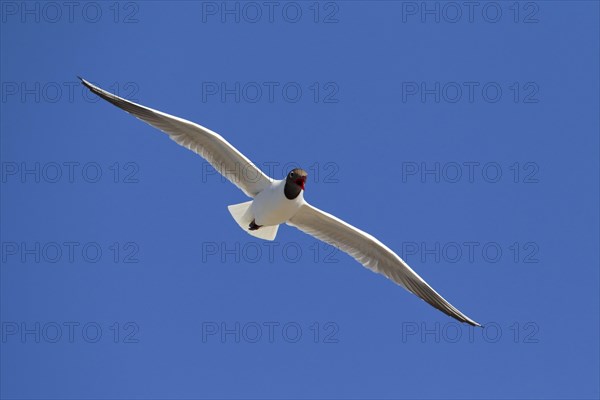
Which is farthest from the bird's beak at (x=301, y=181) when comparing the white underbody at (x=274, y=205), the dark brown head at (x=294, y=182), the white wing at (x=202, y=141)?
the white wing at (x=202, y=141)

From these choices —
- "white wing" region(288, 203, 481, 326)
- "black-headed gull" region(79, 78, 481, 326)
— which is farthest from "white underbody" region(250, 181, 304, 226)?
"white wing" region(288, 203, 481, 326)

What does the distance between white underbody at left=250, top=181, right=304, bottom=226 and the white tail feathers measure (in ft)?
0.38

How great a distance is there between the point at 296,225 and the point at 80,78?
3601mm

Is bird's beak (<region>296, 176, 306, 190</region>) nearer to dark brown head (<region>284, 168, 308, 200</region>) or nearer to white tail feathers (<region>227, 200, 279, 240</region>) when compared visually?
dark brown head (<region>284, 168, 308, 200</region>)

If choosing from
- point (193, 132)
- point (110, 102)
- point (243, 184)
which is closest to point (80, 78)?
point (110, 102)

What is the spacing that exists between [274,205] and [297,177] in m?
0.58

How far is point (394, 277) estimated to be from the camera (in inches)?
665

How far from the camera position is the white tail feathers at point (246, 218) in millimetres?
16375

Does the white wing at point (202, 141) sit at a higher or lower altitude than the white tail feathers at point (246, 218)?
higher

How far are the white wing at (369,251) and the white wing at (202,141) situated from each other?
0.92m

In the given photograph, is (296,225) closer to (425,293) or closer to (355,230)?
(355,230)

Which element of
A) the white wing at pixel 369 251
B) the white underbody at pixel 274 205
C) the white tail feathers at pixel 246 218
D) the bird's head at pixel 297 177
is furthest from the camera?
the white wing at pixel 369 251

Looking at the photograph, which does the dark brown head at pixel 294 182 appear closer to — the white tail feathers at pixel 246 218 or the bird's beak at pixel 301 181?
the bird's beak at pixel 301 181

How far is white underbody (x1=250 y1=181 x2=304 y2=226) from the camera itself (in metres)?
15.9
